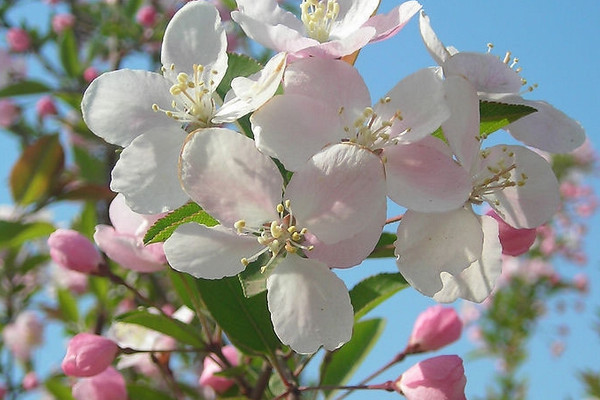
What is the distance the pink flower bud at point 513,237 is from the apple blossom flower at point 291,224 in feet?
0.78

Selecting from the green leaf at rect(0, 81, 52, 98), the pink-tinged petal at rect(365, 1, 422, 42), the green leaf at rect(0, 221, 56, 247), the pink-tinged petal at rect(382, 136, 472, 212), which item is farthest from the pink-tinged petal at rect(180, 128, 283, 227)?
the green leaf at rect(0, 81, 52, 98)

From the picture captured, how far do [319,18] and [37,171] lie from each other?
1.67 m

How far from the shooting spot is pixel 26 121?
407cm

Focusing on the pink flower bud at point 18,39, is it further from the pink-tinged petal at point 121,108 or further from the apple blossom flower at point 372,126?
the apple blossom flower at point 372,126

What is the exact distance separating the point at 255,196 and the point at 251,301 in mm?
353

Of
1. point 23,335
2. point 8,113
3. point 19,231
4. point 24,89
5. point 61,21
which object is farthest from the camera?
point 61,21

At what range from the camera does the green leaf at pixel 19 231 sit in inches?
85.3

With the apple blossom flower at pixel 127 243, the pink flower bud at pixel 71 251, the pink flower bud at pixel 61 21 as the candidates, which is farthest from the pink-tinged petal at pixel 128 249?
the pink flower bud at pixel 61 21

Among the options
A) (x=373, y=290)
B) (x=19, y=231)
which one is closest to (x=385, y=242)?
(x=373, y=290)

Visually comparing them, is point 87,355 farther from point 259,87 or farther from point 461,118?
point 461,118

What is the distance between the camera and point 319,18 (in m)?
1.05

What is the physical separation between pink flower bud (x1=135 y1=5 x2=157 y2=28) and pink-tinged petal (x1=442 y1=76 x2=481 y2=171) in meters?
3.13

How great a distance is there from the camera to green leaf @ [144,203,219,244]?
0.90 metres

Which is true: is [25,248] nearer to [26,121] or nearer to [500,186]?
[26,121]
